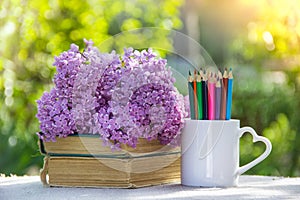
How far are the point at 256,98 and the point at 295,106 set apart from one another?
0.55ft

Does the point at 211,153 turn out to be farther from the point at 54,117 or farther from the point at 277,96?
the point at 277,96

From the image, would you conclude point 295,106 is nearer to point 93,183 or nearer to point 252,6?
point 252,6

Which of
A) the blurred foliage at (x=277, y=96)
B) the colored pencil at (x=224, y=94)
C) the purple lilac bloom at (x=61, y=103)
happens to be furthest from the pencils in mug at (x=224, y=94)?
the blurred foliage at (x=277, y=96)

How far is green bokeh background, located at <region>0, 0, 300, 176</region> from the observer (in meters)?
2.44

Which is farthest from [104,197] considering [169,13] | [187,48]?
A: [169,13]

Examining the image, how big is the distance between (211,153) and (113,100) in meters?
0.19

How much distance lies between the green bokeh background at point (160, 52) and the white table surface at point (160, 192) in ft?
3.62

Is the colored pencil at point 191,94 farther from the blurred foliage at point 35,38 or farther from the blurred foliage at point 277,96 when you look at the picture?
the blurred foliage at point 35,38

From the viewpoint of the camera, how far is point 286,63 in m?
2.68

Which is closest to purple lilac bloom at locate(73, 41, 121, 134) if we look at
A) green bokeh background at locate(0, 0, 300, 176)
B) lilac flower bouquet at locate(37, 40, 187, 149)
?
lilac flower bouquet at locate(37, 40, 187, 149)

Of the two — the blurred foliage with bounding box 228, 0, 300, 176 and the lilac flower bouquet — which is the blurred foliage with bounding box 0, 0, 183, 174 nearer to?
the blurred foliage with bounding box 228, 0, 300, 176

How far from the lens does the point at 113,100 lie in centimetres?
98

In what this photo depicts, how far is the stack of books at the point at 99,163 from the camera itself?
975mm

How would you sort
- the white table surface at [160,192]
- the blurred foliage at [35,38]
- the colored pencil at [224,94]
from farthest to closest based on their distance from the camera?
1. the blurred foliage at [35,38]
2. the colored pencil at [224,94]
3. the white table surface at [160,192]
